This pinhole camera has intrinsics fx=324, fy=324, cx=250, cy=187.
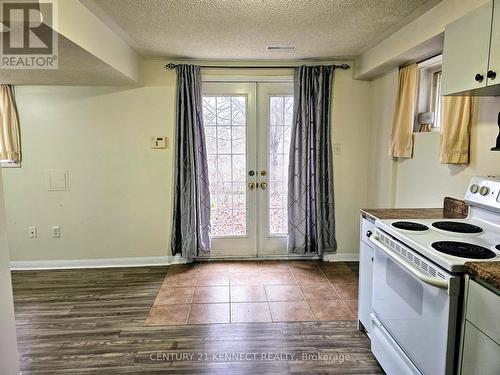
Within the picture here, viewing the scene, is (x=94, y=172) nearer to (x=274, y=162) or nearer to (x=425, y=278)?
(x=274, y=162)

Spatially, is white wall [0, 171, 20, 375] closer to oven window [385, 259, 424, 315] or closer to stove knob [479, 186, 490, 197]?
oven window [385, 259, 424, 315]

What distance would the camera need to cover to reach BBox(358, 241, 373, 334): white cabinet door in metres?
2.25

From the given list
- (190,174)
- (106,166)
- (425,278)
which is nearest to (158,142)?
(190,174)

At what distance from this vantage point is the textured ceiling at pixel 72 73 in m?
2.31

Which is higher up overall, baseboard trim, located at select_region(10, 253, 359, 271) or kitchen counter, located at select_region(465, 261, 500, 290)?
kitchen counter, located at select_region(465, 261, 500, 290)

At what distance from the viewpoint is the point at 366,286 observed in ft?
7.60

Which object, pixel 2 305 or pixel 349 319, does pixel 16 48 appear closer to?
pixel 2 305

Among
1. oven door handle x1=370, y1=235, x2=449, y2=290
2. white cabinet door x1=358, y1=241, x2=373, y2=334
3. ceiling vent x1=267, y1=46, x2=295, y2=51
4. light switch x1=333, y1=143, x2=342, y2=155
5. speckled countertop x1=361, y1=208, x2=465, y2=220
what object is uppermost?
ceiling vent x1=267, y1=46, x2=295, y2=51

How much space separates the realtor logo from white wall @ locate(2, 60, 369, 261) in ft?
3.45

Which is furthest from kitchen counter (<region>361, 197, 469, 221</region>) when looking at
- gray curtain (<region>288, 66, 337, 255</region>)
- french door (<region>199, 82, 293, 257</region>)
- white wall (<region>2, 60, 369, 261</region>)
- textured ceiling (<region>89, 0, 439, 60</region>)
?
french door (<region>199, 82, 293, 257</region>)

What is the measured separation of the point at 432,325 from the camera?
145 cm

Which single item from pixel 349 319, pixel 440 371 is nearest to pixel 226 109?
pixel 349 319

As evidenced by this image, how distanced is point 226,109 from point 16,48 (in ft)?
6.72

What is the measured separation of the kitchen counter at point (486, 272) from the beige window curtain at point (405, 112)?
1860 millimetres
